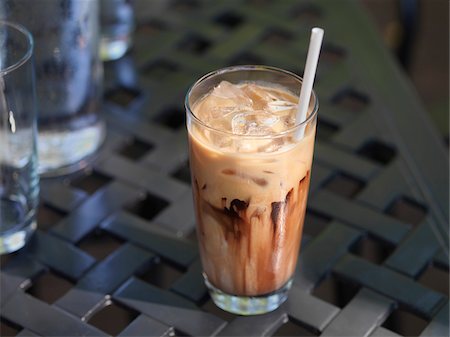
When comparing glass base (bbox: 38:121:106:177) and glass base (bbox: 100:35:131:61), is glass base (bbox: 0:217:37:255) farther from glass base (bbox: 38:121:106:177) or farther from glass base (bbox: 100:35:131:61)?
glass base (bbox: 100:35:131:61)

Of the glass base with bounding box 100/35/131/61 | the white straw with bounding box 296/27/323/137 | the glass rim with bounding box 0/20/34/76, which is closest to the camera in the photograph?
the white straw with bounding box 296/27/323/137

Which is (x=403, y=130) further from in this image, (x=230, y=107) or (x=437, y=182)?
(x=230, y=107)

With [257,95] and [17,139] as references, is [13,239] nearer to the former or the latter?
[17,139]

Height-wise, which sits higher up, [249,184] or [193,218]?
[249,184]

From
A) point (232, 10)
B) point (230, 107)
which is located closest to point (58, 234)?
point (230, 107)

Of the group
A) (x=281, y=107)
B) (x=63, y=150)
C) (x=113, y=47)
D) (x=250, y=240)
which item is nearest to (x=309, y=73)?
(x=281, y=107)

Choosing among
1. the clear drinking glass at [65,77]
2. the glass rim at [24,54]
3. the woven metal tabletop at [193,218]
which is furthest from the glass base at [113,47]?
the glass rim at [24,54]

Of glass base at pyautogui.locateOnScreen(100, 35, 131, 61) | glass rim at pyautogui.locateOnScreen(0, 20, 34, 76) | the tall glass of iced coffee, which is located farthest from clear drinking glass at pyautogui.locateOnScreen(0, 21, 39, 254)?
glass base at pyautogui.locateOnScreen(100, 35, 131, 61)
